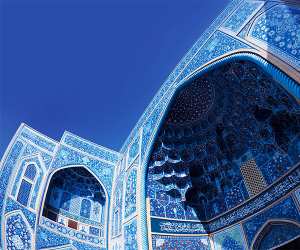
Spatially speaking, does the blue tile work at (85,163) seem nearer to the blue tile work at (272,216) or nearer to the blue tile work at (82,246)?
the blue tile work at (82,246)

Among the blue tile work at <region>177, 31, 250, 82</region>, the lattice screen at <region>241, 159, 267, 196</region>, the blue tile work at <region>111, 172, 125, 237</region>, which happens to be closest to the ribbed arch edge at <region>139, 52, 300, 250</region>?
the blue tile work at <region>177, 31, 250, 82</region>

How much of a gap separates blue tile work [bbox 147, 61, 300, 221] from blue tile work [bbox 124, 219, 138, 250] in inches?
23.9

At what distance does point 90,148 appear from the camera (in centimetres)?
941

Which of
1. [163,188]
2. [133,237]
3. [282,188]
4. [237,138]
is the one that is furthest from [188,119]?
[133,237]

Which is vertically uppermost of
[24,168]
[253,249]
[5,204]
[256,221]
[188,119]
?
[188,119]

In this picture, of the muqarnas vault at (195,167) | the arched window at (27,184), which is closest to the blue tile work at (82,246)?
the muqarnas vault at (195,167)

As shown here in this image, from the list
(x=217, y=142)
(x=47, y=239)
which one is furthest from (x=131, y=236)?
(x=217, y=142)

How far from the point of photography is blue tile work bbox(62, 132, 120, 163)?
Result: 911 cm

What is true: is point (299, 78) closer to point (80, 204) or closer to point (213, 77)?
point (213, 77)

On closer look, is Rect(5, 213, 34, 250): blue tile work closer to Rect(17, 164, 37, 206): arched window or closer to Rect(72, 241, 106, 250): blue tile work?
Rect(17, 164, 37, 206): arched window

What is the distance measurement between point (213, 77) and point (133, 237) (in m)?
4.61

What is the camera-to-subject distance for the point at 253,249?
6168 mm

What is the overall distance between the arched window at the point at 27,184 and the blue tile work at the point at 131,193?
274 centimetres

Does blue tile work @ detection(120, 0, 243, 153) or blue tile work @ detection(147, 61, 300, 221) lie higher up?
blue tile work @ detection(120, 0, 243, 153)
